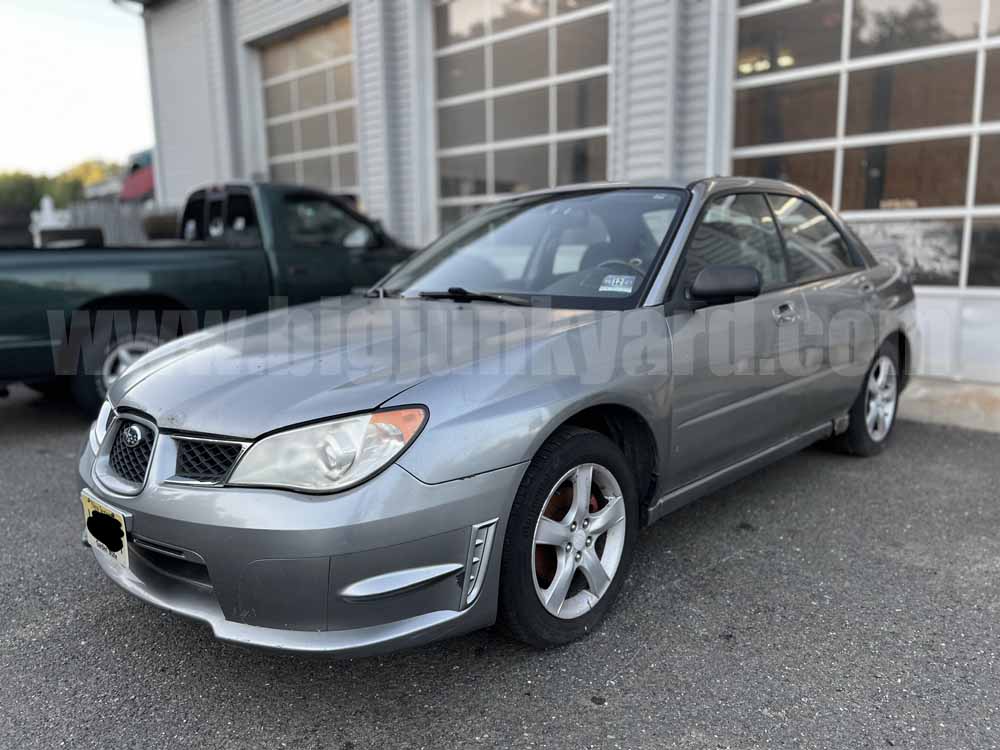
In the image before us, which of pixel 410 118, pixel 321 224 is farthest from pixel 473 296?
pixel 410 118

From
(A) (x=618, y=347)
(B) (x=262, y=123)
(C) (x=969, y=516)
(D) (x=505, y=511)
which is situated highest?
(B) (x=262, y=123)

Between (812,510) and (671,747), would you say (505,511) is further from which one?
(812,510)

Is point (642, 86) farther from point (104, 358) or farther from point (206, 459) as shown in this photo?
point (206, 459)

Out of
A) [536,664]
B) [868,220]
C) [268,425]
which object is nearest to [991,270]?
[868,220]

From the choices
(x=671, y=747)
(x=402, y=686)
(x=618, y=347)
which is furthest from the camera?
(x=618, y=347)

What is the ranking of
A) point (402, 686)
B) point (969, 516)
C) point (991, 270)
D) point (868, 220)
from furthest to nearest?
point (868, 220), point (991, 270), point (969, 516), point (402, 686)

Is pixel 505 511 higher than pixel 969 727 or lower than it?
higher

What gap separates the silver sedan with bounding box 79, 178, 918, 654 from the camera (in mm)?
2055

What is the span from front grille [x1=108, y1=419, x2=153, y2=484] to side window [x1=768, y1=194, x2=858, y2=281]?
288 cm

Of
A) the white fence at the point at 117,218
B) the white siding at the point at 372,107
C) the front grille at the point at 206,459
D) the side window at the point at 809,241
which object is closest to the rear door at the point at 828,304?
the side window at the point at 809,241

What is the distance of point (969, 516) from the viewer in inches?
145

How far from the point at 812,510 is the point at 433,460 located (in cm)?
240

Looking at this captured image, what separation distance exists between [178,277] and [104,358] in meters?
0.73

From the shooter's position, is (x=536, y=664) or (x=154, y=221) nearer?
(x=536, y=664)
